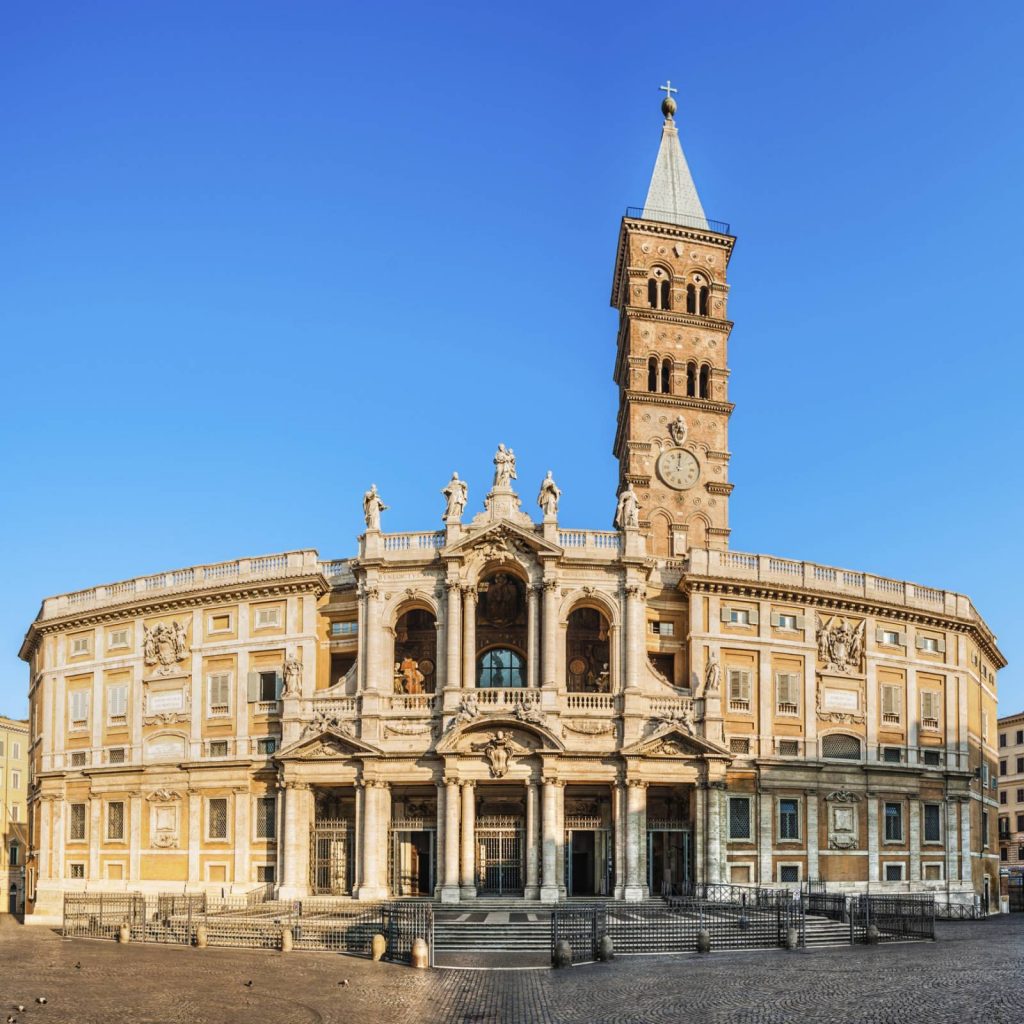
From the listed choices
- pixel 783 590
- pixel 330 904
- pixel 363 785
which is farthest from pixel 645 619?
pixel 330 904

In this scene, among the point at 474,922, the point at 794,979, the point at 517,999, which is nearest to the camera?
the point at 517,999

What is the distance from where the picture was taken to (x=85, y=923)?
49.0 m

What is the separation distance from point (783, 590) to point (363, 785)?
2117cm

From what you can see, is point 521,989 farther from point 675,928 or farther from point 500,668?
point 500,668

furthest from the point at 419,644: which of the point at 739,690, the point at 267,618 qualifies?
the point at 739,690

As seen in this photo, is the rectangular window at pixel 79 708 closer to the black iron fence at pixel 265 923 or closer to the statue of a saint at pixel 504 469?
the black iron fence at pixel 265 923

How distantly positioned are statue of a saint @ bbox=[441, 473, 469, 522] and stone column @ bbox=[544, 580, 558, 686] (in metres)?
5.10

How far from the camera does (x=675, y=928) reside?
137 feet

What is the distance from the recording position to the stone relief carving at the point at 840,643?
60969 millimetres

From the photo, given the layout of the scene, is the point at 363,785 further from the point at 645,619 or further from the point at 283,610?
the point at 645,619

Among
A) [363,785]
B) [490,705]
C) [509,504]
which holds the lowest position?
[363,785]

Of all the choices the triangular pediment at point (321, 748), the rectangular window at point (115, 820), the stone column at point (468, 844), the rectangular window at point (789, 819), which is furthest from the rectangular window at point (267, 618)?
the rectangular window at point (789, 819)

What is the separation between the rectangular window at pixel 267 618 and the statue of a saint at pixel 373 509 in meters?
6.35

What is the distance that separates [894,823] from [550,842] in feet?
60.0
